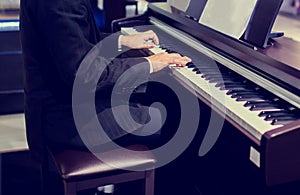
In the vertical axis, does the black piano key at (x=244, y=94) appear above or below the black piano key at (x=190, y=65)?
above

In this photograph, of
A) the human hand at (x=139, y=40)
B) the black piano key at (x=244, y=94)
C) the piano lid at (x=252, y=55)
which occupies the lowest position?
the human hand at (x=139, y=40)

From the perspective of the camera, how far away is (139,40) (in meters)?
2.11

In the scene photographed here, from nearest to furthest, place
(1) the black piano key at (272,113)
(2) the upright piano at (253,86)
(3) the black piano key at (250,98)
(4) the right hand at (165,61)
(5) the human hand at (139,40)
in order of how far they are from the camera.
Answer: (2) the upright piano at (253,86)
(1) the black piano key at (272,113)
(3) the black piano key at (250,98)
(4) the right hand at (165,61)
(5) the human hand at (139,40)

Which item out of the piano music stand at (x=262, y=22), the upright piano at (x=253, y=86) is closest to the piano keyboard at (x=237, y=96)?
the upright piano at (x=253, y=86)

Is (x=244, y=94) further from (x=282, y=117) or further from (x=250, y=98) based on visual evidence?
(x=282, y=117)

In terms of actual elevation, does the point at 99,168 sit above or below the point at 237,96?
below

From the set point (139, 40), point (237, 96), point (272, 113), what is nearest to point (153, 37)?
point (139, 40)

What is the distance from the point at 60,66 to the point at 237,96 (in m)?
0.58

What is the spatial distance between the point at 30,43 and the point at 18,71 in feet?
5.54

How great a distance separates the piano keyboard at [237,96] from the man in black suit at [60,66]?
9 cm

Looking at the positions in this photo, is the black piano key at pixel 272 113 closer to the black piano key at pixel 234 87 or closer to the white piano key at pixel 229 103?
the white piano key at pixel 229 103

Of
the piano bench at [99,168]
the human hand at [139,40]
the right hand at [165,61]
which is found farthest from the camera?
the human hand at [139,40]

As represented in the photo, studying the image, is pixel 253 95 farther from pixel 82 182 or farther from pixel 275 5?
pixel 82 182

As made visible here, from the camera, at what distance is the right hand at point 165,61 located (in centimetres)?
171
